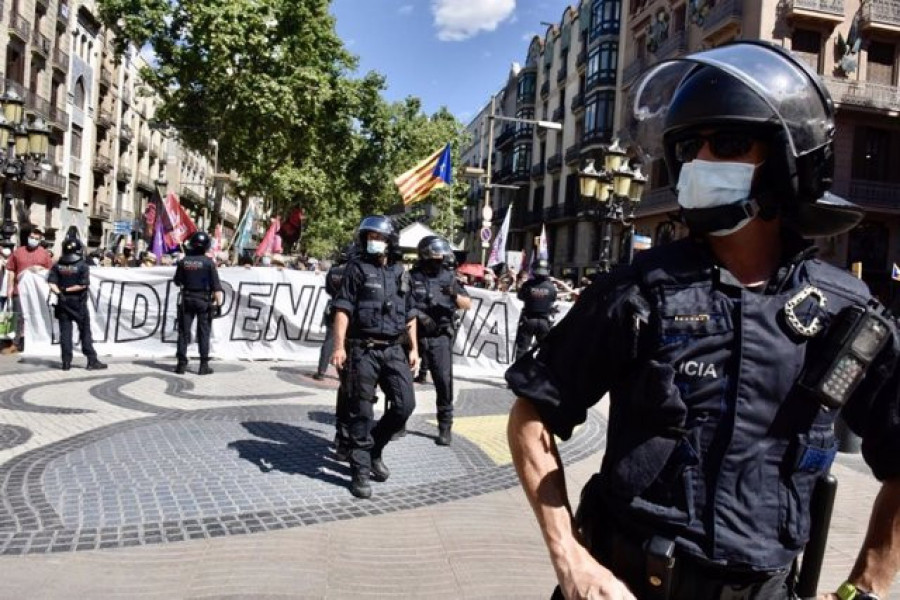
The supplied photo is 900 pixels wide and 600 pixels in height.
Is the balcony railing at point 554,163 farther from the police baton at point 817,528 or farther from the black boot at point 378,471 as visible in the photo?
the police baton at point 817,528

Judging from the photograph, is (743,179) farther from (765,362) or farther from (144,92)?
(144,92)

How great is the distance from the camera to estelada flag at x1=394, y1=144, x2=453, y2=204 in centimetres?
1512

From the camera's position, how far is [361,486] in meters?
5.32

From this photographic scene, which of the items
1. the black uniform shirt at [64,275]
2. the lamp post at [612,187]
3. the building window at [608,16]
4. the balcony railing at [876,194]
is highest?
the building window at [608,16]

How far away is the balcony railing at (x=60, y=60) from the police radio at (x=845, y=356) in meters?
44.1

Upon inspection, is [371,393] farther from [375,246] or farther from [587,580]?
[587,580]

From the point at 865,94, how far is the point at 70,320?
27.3 metres

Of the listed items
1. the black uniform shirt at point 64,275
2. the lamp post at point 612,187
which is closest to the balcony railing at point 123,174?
the black uniform shirt at point 64,275

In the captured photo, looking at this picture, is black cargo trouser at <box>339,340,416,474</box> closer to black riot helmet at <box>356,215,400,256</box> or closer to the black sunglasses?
black riot helmet at <box>356,215,400,256</box>

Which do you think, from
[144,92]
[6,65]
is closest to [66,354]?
[144,92]

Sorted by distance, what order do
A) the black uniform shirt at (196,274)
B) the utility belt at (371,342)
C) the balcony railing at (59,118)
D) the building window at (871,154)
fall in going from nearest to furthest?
1. the utility belt at (371,342)
2. the black uniform shirt at (196,274)
3. the building window at (871,154)
4. the balcony railing at (59,118)

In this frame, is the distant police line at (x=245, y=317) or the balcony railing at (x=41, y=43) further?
the balcony railing at (x=41, y=43)

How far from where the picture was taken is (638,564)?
61.0 inches

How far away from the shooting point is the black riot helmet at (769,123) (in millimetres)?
1626
